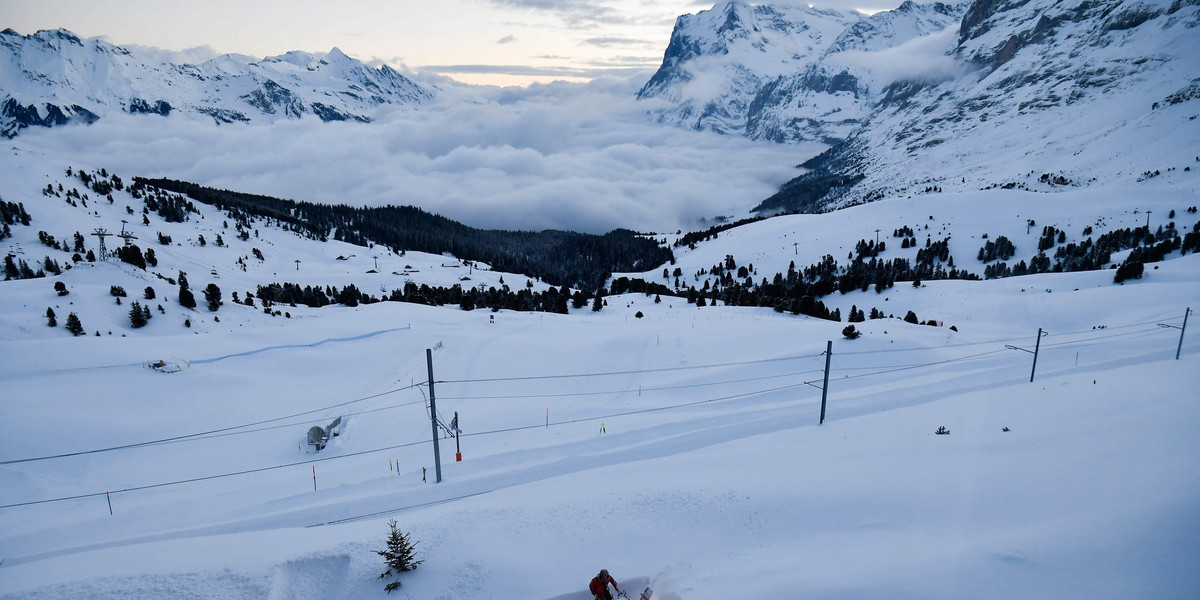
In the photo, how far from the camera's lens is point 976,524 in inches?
515

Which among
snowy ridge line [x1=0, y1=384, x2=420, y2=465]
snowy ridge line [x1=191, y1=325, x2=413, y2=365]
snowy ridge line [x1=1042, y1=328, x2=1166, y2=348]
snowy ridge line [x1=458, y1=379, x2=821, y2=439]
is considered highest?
snowy ridge line [x1=1042, y1=328, x2=1166, y2=348]

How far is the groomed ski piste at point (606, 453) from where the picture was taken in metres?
11.7

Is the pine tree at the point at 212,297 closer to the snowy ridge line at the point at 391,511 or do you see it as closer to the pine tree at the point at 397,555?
Answer: the snowy ridge line at the point at 391,511

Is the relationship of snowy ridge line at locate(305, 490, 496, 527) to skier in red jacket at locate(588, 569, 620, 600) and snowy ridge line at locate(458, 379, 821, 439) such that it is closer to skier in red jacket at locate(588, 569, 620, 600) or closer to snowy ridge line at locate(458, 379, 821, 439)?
skier in red jacket at locate(588, 569, 620, 600)

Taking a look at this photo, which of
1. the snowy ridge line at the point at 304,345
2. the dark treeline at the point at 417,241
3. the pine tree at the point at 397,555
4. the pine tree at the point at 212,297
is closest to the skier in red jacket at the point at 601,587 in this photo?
the pine tree at the point at 397,555

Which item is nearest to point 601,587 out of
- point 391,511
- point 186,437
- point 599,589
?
point 599,589

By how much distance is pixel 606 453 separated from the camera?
21656 millimetres

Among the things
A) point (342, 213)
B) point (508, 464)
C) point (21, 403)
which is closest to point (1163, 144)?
point (508, 464)

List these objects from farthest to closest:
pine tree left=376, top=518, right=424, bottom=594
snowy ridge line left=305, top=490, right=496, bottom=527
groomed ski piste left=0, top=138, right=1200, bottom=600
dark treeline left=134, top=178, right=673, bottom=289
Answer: dark treeline left=134, top=178, right=673, bottom=289, snowy ridge line left=305, top=490, right=496, bottom=527, pine tree left=376, top=518, right=424, bottom=594, groomed ski piste left=0, top=138, right=1200, bottom=600

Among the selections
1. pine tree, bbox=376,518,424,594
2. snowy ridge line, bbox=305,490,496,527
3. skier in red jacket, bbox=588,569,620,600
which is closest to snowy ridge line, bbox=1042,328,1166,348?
skier in red jacket, bbox=588,569,620,600

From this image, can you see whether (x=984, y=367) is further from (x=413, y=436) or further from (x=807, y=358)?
(x=413, y=436)

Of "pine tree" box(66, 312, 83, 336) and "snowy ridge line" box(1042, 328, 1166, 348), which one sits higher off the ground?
"snowy ridge line" box(1042, 328, 1166, 348)

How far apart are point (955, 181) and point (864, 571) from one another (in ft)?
705

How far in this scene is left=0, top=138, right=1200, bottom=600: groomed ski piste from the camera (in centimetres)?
1173
